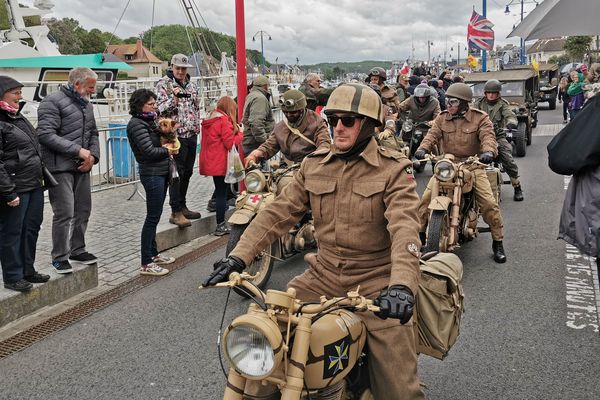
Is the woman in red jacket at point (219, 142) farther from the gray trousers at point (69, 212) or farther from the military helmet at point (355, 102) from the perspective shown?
the military helmet at point (355, 102)

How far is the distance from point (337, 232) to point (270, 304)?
760 mm

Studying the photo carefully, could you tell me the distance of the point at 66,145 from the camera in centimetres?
589

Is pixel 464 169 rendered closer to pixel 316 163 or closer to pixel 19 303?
pixel 316 163

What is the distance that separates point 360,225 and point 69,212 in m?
3.98

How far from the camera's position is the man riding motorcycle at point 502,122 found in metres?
9.97

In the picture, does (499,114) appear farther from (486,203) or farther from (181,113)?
(181,113)

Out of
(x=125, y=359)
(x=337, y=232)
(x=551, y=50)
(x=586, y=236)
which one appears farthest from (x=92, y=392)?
(x=551, y=50)

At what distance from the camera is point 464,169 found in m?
6.80

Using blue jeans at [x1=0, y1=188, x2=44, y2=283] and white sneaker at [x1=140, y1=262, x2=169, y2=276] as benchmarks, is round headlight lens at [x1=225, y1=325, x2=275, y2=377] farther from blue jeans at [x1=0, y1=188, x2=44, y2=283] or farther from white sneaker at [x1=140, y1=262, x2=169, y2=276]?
white sneaker at [x1=140, y1=262, x2=169, y2=276]

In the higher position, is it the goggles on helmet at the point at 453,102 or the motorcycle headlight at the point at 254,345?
the goggles on helmet at the point at 453,102

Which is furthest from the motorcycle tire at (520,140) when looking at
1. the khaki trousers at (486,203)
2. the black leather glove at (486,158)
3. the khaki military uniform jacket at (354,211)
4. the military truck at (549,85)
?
the military truck at (549,85)

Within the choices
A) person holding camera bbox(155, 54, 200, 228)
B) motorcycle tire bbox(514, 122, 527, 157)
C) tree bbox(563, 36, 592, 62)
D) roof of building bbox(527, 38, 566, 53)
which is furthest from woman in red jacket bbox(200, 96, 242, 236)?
roof of building bbox(527, 38, 566, 53)

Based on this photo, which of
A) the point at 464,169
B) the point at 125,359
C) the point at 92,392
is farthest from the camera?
the point at 464,169

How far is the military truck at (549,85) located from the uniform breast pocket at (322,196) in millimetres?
27814
